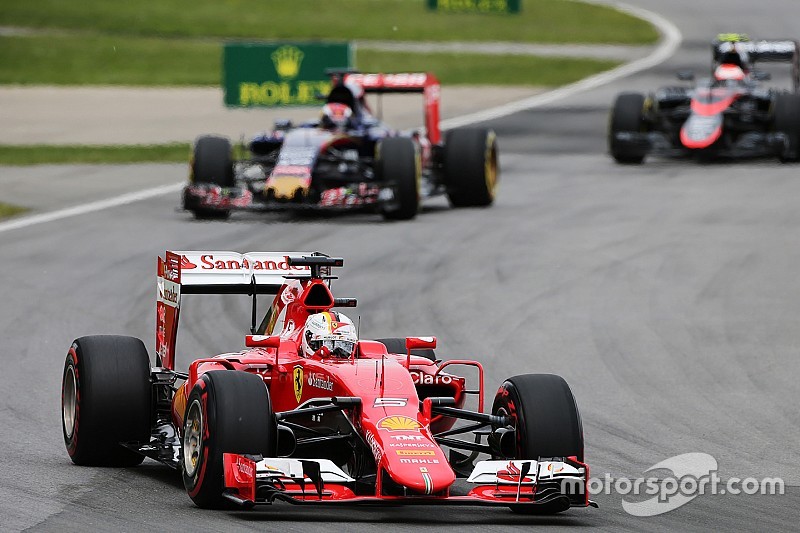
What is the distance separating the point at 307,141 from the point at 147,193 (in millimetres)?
4749

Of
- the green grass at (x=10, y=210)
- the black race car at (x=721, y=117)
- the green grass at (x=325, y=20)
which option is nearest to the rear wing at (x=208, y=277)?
the green grass at (x=10, y=210)

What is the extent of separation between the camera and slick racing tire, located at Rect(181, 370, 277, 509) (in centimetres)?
1017

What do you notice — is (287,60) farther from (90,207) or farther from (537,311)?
(537,311)

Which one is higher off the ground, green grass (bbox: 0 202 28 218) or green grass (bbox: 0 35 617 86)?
green grass (bbox: 0 35 617 86)

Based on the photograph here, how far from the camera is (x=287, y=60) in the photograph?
36.4 m

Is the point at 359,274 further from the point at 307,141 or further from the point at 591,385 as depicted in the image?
the point at 591,385

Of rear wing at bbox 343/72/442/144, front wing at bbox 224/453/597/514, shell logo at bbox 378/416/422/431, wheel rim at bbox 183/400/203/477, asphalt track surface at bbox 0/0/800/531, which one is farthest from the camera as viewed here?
rear wing at bbox 343/72/442/144

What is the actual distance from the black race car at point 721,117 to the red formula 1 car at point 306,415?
19.2 meters

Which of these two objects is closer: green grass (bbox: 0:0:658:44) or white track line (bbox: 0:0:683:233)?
white track line (bbox: 0:0:683:233)

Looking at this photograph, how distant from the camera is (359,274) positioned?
2148 centimetres

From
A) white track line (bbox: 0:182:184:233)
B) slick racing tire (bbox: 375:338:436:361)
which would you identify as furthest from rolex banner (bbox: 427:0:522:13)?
slick racing tire (bbox: 375:338:436:361)

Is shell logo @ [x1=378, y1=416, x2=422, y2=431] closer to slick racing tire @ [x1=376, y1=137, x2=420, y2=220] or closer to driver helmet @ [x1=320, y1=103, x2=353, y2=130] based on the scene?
slick racing tire @ [x1=376, y1=137, x2=420, y2=220]

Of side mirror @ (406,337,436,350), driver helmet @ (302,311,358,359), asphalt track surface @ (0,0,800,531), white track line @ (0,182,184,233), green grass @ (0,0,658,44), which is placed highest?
green grass @ (0,0,658,44)

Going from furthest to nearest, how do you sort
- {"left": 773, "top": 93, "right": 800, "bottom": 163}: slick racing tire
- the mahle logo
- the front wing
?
the mahle logo
{"left": 773, "top": 93, "right": 800, "bottom": 163}: slick racing tire
the front wing
